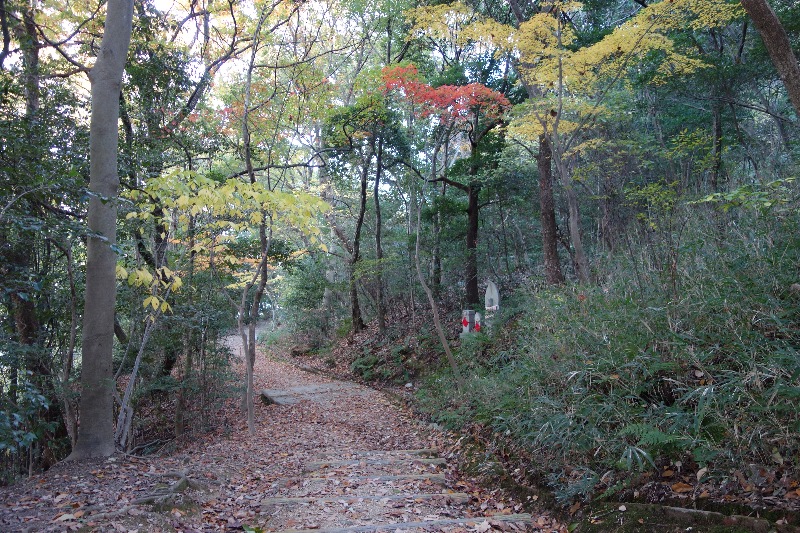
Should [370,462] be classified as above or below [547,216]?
below

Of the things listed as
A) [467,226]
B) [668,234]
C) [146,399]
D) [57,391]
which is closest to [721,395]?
[668,234]

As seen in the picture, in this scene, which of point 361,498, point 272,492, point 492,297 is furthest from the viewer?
point 492,297

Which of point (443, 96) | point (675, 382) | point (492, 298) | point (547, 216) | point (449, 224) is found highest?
point (443, 96)

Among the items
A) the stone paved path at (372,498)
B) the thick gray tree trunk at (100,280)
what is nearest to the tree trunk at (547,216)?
the stone paved path at (372,498)

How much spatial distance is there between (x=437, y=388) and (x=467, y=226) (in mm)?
5209

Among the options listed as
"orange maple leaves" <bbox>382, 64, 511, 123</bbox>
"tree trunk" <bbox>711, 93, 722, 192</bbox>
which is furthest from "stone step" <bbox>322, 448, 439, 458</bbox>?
"tree trunk" <bbox>711, 93, 722, 192</bbox>

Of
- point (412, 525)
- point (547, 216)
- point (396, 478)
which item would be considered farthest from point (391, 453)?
point (547, 216)

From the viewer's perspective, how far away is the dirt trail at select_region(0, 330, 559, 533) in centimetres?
367

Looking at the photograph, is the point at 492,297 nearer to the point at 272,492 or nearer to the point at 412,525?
the point at 272,492

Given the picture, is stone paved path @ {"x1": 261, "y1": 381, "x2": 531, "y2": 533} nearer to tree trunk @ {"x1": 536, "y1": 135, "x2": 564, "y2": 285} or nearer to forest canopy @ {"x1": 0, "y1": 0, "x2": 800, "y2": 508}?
forest canopy @ {"x1": 0, "y1": 0, "x2": 800, "y2": 508}

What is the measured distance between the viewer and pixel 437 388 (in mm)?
9539

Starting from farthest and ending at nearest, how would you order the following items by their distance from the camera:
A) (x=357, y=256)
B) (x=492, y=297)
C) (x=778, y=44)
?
(x=357, y=256) → (x=492, y=297) → (x=778, y=44)

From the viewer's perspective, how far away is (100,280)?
Result: 5.63 metres

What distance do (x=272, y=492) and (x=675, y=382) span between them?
12.7 feet
